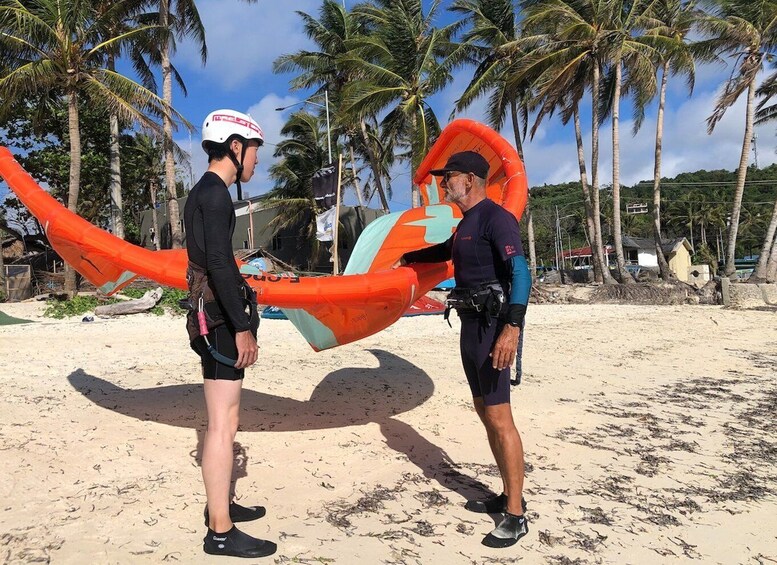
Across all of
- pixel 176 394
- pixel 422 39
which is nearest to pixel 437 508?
pixel 176 394

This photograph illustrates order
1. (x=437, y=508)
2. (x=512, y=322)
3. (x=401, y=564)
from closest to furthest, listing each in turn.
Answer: (x=401, y=564)
(x=512, y=322)
(x=437, y=508)

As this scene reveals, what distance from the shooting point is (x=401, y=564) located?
266 centimetres

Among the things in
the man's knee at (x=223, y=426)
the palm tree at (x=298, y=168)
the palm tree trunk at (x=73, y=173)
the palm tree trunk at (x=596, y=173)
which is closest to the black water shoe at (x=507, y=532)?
the man's knee at (x=223, y=426)

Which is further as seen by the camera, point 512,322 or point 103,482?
point 103,482

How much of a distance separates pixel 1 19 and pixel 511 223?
16.7 m

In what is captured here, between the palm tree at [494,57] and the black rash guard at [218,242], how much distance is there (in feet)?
71.6

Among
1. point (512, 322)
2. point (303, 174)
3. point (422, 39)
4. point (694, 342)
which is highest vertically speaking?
point (422, 39)

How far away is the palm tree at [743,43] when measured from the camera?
867 inches

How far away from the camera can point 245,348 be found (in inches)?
105

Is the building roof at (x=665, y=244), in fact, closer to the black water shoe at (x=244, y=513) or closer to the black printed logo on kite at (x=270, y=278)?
the black printed logo on kite at (x=270, y=278)

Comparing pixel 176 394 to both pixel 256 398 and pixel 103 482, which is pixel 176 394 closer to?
pixel 256 398

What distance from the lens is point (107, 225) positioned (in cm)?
→ 2942

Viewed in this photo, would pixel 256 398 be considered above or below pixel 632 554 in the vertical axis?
above

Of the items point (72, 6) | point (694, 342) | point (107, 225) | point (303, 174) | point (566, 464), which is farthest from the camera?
point (303, 174)
